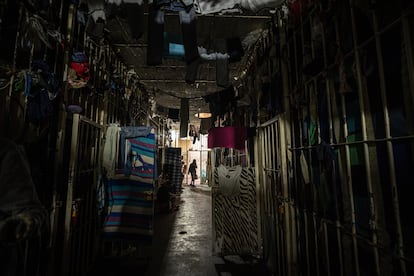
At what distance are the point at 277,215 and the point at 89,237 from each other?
298 cm

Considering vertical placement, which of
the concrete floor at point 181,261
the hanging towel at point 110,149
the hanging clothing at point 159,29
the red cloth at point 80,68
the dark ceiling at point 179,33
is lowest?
the concrete floor at point 181,261

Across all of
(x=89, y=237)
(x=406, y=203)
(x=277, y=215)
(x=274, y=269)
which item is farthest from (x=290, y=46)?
(x=89, y=237)

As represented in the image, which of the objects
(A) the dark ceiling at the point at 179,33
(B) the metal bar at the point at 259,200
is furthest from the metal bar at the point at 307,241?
(A) the dark ceiling at the point at 179,33

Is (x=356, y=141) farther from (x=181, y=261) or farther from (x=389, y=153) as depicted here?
(x=181, y=261)

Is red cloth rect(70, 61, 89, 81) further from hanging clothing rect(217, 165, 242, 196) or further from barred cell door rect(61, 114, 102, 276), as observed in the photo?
hanging clothing rect(217, 165, 242, 196)

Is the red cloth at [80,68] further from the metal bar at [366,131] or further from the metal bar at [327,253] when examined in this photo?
the metal bar at [327,253]

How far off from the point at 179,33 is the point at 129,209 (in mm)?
3027

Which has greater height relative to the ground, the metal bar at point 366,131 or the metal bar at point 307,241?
the metal bar at point 366,131

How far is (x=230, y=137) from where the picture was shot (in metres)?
3.83

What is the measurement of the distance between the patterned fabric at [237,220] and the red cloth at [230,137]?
1.68 ft

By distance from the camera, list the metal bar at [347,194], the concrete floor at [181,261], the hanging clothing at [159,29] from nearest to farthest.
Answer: the metal bar at [347,194] → the hanging clothing at [159,29] → the concrete floor at [181,261]

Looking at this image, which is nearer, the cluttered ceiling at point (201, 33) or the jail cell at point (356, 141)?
the jail cell at point (356, 141)

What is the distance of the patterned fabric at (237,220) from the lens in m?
3.69

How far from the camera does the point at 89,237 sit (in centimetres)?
316
